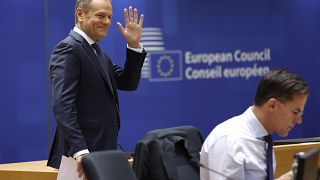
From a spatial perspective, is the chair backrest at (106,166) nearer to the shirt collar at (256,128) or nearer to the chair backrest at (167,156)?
the chair backrest at (167,156)

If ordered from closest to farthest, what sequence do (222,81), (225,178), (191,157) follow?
(225,178), (191,157), (222,81)

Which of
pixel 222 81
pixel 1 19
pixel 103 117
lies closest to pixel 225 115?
pixel 222 81

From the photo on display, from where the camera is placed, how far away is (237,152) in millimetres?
2943

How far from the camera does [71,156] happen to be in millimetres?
3656

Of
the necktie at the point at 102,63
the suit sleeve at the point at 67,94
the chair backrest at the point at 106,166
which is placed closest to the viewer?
the chair backrest at the point at 106,166

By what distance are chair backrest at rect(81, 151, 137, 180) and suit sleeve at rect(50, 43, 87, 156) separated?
887 mm

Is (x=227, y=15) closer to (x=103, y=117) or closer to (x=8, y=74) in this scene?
(x=8, y=74)

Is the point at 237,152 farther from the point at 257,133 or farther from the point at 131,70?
the point at 131,70

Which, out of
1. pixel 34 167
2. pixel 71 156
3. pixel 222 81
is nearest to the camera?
pixel 71 156

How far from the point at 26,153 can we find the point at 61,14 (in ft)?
3.61

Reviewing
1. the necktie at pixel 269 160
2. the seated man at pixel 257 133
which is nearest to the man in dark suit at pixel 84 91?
the seated man at pixel 257 133

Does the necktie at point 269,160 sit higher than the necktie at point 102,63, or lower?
lower

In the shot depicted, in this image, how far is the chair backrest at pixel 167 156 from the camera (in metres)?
3.00

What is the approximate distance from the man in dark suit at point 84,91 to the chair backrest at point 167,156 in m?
0.62
